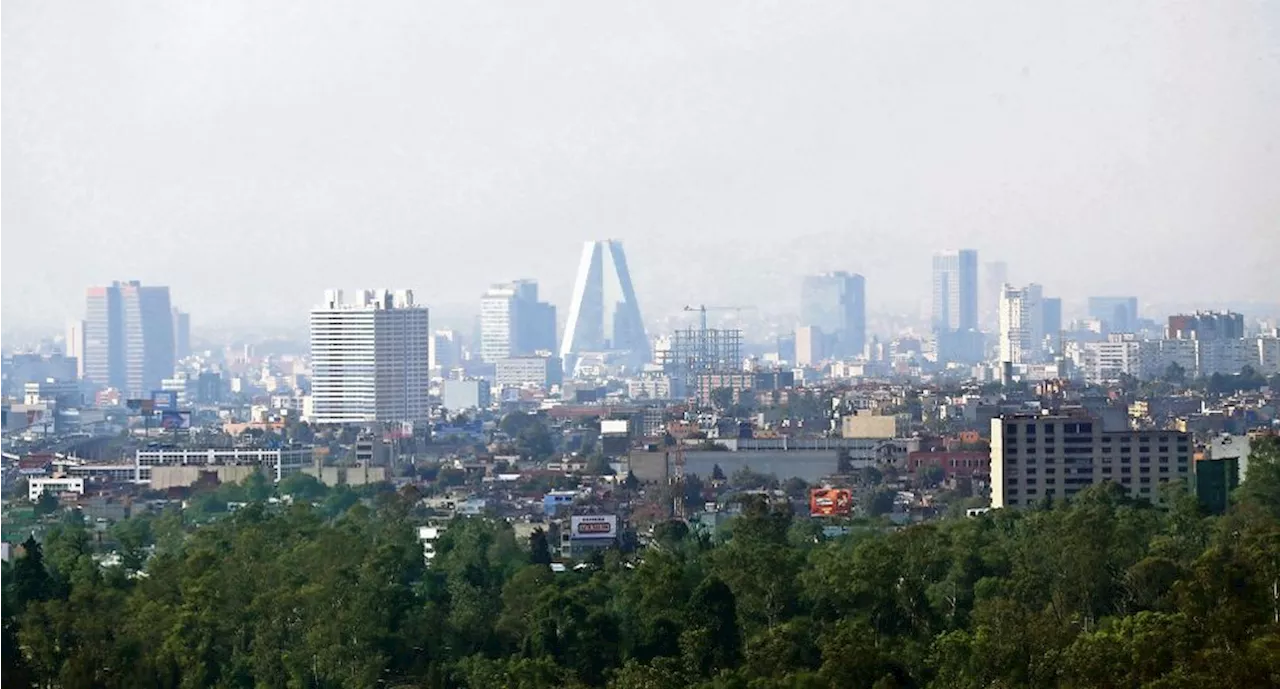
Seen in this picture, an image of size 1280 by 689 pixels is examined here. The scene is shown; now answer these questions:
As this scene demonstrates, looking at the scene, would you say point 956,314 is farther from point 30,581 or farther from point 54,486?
point 30,581

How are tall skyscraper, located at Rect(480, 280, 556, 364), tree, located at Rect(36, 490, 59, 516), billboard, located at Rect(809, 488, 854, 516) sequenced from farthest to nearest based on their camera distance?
tall skyscraper, located at Rect(480, 280, 556, 364), tree, located at Rect(36, 490, 59, 516), billboard, located at Rect(809, 488, 854, 516)

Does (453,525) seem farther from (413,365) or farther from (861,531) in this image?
(413,365)

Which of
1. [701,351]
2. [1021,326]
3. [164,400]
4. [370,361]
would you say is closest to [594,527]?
[370,361]

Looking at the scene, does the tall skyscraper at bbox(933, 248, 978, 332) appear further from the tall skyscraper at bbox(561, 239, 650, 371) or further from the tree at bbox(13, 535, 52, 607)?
the tree at bbox(13, 535, 52, 607)

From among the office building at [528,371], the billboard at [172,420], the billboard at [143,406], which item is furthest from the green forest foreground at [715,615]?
the office building at [528,371]

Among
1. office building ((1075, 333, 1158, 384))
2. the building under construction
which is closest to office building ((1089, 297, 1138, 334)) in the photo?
office building ((1075, 333, 1158, 384))

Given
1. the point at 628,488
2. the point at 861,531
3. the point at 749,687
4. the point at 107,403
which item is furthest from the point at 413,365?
the point at 749,687

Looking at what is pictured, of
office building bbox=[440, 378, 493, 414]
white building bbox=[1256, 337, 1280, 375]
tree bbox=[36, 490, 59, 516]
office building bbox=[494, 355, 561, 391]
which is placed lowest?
tree bbox=[36, 490, 59, 516]
